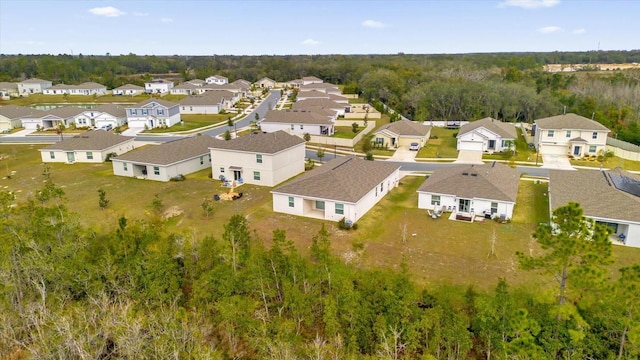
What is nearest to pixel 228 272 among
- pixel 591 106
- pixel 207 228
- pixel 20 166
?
pixel 207 228

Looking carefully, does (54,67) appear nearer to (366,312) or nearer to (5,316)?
(5,316)

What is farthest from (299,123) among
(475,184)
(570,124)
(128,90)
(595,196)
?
(128,90)

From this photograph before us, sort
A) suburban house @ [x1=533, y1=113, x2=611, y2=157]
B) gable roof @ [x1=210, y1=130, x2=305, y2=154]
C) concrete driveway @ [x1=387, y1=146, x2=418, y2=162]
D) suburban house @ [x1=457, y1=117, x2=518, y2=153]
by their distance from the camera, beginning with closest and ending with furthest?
gable roof @ [x1=210, y1=130, x2=305, y2=154] → suburban house @ [x1=533, y1=113, x2=611, y2=157] → concrete driveway @ [x1=387, y1=146, x2=418, y2=162] → suburban house @ [x1=457, y1=117, x2=518, y2=153]

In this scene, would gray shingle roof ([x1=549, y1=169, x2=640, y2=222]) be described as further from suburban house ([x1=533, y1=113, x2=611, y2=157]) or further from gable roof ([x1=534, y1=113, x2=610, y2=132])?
gable roof ([x1=534, y1=113, x2=610, y2=132])

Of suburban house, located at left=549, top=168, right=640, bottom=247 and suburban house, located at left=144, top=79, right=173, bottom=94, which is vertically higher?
suburban house, located at left=144, top=79, right=173, bottom=94

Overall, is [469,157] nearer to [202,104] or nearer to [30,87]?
[202,104]

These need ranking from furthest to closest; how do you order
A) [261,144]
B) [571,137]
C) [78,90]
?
[78,90] < [571,137] < [261,144]

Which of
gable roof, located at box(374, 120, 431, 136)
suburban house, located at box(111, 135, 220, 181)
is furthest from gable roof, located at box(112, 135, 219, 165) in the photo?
gable roof, located at box(374, 120, 431, 136)
